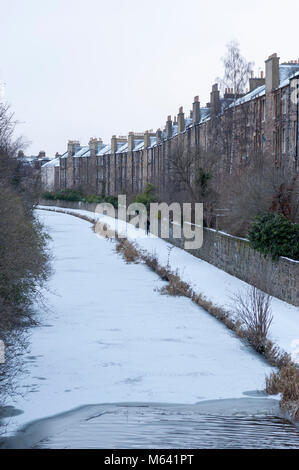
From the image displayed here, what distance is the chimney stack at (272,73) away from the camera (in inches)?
1543

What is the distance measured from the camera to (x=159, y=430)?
351 inches

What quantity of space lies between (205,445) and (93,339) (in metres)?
6.18

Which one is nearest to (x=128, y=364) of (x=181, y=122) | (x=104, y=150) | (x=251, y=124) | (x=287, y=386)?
(x=287, y=386)

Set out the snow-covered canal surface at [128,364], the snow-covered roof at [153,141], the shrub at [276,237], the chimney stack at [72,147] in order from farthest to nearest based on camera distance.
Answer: the chimney stack at [72,147] → the snow-covered roof at [153,141] → the shrub at [276,237] → the snow-covered canal surface at [128,364]

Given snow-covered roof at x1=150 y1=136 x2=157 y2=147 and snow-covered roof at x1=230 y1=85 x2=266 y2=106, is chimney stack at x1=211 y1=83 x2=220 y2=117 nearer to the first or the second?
snow-covered roof at x1=230 y1=85 x2=266 y2=106

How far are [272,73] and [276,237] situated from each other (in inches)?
916

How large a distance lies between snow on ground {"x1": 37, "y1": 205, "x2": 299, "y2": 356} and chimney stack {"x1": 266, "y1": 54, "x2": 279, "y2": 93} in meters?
10.8

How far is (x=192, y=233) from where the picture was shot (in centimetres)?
3203

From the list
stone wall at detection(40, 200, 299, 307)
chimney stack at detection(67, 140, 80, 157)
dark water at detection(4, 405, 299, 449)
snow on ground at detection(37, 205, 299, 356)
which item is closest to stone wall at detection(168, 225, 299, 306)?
stone wall at detection(40, 200, 299, 307)

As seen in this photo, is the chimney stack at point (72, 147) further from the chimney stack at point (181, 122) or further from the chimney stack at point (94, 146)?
the chimney stack at point (181, 122)

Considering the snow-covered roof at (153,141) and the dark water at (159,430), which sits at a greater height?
the snow-covered roof at (153,141)

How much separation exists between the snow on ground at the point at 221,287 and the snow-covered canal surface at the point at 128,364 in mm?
736

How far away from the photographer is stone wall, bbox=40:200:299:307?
55.7 feet

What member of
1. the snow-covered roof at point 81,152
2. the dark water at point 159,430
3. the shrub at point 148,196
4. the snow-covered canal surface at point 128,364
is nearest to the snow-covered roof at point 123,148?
the snow-covered roof at point 81,152
